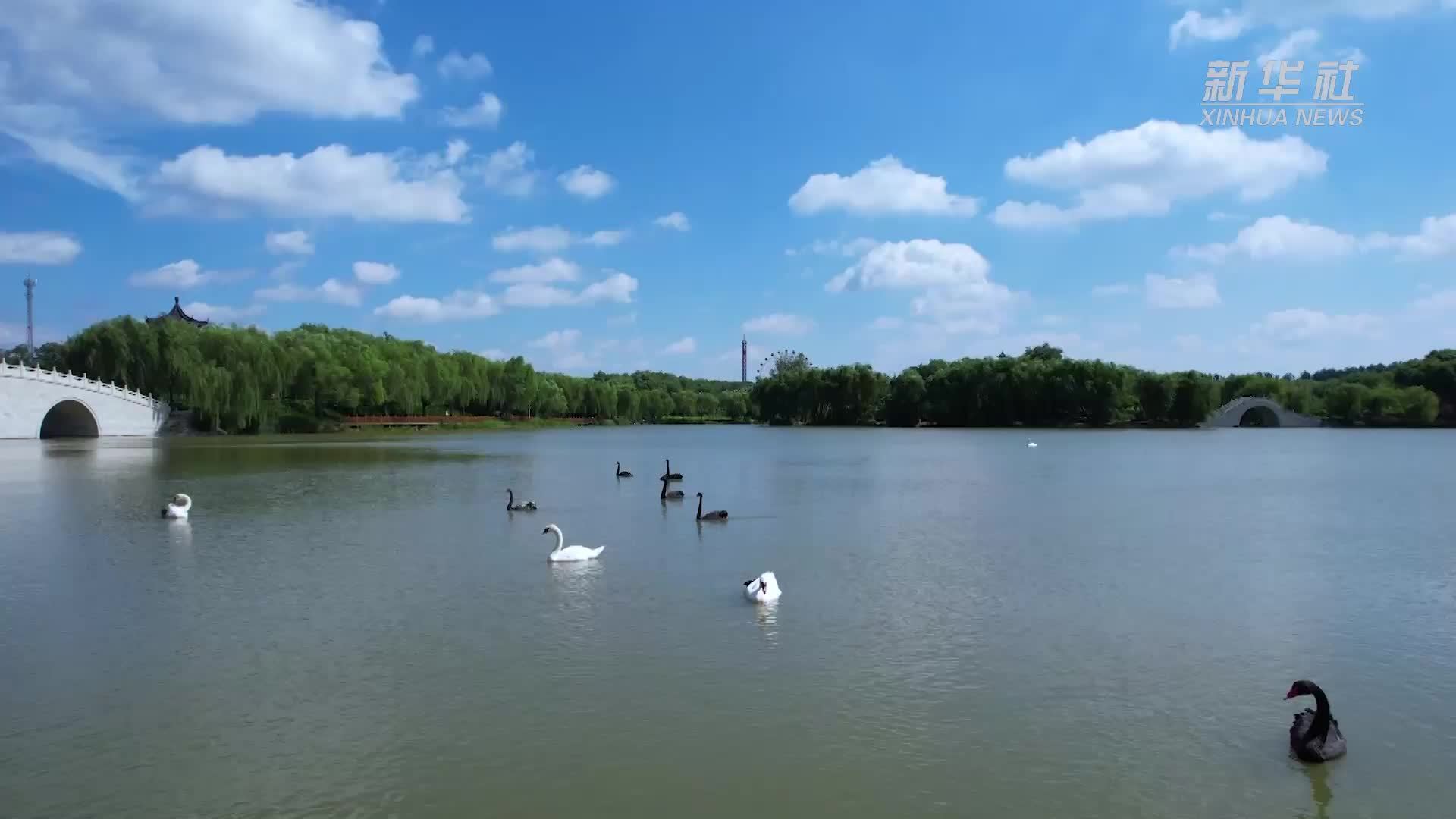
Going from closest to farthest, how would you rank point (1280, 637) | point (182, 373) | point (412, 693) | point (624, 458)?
point (412, 693) < point (1280, 637) < point (624, 458) < point (182, 373)

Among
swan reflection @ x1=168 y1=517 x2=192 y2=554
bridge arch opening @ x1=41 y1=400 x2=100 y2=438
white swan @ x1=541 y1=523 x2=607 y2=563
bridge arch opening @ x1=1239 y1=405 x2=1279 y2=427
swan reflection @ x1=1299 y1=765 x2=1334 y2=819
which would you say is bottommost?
swan reflection @ x1=1299 y1=765 x2=1334 y2=819

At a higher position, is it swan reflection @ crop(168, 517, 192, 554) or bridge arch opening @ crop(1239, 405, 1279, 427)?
bridge arch opening @ crop(1239, 405, 1279, 427)

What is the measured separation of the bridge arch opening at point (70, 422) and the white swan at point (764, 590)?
5976cm

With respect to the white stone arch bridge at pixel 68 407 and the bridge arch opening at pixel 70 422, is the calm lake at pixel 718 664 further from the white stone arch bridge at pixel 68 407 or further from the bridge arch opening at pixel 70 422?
the bridge arch opening at pixel 70 422

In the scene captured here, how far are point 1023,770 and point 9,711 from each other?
7.80 meters

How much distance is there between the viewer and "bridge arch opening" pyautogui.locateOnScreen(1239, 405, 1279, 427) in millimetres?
103750

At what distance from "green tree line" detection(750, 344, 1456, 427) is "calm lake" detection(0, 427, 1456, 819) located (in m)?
72.1

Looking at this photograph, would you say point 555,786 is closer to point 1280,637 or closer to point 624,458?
point 1280,637

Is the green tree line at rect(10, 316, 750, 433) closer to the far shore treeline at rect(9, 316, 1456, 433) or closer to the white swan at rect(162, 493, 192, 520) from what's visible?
the far shore treeline at rect(9, 316, 1456, 433)

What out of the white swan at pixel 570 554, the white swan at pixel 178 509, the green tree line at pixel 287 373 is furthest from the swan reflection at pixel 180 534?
the green tree line at pixel 287 373

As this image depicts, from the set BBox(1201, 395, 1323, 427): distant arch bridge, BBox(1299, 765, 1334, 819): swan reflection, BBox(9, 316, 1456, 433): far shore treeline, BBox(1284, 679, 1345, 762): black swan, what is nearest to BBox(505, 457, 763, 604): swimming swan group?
BBox(1284, 679, 1345, 762): black swan

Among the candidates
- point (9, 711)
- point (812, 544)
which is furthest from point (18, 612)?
point (812, 544)

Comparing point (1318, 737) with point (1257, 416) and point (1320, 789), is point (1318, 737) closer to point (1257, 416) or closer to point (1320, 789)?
point (1320, 789)

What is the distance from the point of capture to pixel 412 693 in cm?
819
